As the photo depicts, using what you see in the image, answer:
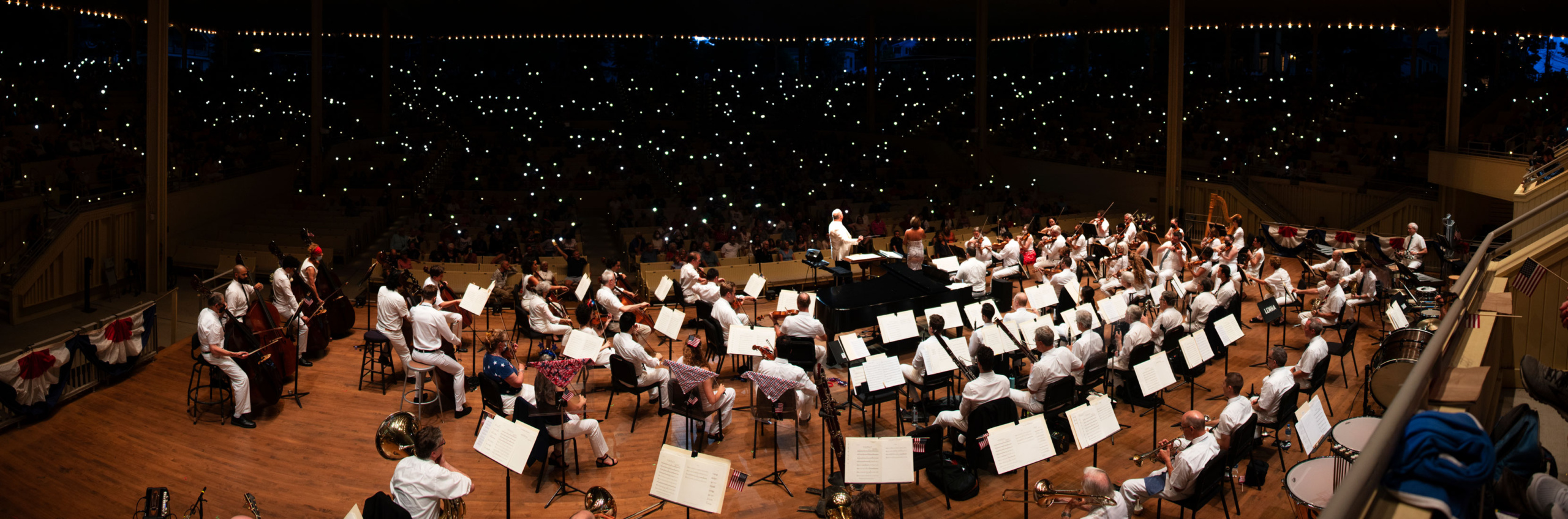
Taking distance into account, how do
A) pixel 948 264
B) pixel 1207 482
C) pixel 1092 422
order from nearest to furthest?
pixel 1207 482 → pixel 1092 422 → pixel 948 264

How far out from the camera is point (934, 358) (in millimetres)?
8391

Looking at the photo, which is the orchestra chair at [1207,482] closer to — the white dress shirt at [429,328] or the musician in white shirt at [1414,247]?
the white dress shirt at [429,328]

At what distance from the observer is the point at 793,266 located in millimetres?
15547

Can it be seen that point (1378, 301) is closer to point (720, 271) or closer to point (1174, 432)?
point (1174, 432)

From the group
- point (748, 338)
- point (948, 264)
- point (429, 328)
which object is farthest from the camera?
point (948, 264)

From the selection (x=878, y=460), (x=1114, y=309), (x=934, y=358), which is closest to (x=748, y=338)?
(x=934, y=358)

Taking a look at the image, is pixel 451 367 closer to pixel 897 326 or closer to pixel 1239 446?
pixel 897 326

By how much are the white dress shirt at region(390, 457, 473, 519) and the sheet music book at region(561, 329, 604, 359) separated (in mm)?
2804

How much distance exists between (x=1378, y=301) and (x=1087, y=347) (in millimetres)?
5636

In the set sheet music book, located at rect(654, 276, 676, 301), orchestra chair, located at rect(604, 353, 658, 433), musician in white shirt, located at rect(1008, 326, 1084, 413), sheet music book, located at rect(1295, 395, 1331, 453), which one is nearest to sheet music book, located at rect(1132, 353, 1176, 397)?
musician in white shirt, located at rect(1008, 326, 1084, 413)

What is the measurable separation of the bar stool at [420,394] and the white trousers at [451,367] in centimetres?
9

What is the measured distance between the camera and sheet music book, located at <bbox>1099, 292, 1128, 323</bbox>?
9.86 m

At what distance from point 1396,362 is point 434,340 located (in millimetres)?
8260

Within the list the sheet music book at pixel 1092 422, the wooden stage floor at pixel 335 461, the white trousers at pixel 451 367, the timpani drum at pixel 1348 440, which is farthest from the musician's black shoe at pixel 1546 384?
the white trousers at pixel 451 367
